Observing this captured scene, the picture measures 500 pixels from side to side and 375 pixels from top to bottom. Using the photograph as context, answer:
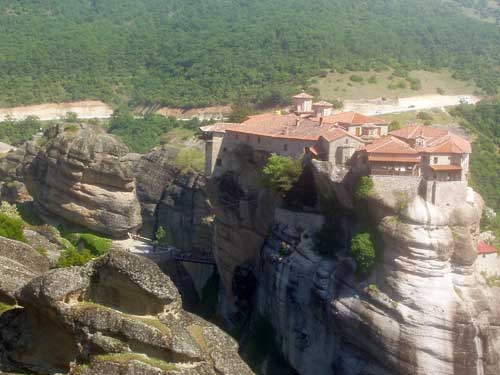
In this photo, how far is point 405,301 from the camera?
2648 cm

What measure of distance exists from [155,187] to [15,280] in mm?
33409

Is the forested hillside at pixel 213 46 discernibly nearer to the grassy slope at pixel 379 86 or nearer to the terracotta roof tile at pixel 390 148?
the grassy slope at pixel 379 86

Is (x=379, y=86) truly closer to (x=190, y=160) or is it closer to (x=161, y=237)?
(x=190, y=160)

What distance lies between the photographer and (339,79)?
245 feet

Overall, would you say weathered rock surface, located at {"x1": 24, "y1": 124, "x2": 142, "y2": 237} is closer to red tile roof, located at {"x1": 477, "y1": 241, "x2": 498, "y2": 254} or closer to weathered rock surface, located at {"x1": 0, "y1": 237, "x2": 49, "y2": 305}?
red tile roof, located at {"x1": 477, "y1": 241, "x2": 498, "y2": 254}

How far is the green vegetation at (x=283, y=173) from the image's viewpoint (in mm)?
32906

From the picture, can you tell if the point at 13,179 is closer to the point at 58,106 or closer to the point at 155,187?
the point at 155,187

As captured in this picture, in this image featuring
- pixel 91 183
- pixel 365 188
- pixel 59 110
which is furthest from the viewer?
pixel 59 110

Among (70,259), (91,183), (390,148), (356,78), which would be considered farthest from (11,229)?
(356,78)

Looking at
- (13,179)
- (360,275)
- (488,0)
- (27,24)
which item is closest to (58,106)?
(27,24)

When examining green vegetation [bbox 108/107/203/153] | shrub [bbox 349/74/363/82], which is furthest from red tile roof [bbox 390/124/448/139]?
shrub [bbox 349/74/363/82]

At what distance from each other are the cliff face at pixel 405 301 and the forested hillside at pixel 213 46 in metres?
42.9

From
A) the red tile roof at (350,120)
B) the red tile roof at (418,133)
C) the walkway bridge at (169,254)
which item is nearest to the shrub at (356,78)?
the walkway bridge at (169,254)

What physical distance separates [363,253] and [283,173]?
7095 mm
